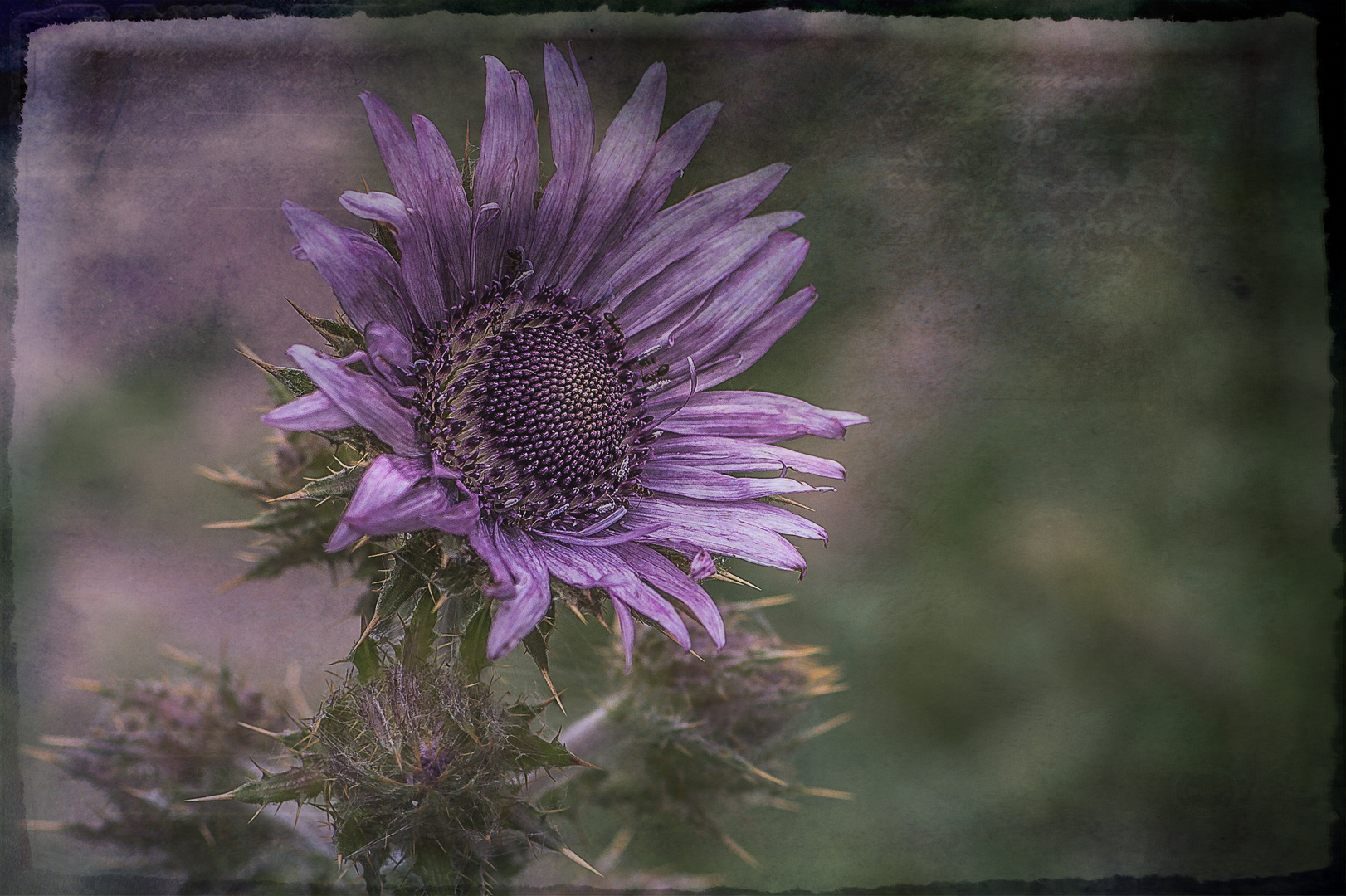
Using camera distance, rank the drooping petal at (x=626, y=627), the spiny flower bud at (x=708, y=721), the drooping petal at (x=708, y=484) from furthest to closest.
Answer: the spiny flower bud at (x=708, y=721)
the drooping petal at (x=708, y=484)
the drooping petal at (x=626, y=627)

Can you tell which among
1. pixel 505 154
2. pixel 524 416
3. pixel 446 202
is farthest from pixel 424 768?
pixel 505 154

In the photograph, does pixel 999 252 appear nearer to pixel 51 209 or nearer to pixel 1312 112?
pixel 1312 112

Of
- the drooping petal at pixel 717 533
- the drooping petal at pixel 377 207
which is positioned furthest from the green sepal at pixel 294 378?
the drooping petal at pixel 717 533

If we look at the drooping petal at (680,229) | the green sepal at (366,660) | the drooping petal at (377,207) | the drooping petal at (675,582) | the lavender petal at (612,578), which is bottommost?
the green sepal at (366,660)

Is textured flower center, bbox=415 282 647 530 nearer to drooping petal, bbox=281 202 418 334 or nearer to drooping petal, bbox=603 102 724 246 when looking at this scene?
→ drooping petal, bbox=281 202 418 334

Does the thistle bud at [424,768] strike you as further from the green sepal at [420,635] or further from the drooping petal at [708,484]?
the drooping petal at [708,484]

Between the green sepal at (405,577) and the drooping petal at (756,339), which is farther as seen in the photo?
the drooping petal at (756,339)
